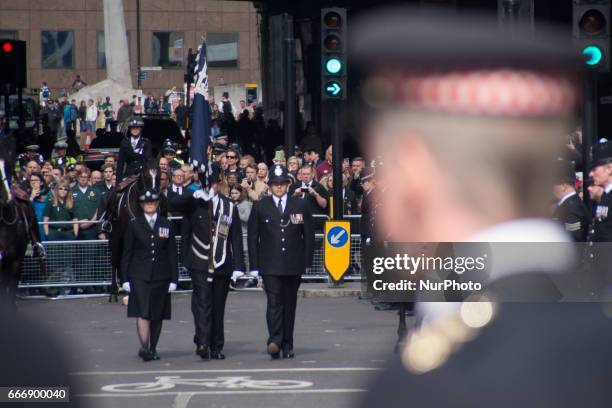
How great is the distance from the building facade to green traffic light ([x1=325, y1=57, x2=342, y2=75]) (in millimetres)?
49767

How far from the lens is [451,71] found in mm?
8711

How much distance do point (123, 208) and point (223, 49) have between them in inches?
2000

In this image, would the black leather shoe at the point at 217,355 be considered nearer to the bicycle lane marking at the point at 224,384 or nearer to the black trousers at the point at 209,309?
the black trousers at the point at 209,309

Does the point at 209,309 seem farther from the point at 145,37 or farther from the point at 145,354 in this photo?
the point at 145,37

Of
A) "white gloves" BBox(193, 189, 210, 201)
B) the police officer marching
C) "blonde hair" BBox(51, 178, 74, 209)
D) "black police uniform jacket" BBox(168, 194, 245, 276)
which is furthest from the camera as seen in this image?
"blonde hair" BBox(51, 178, 74, 209)

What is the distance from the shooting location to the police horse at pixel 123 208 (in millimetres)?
17969

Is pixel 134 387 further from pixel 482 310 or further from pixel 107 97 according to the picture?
pixel 107 97

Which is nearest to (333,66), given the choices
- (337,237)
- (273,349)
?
(337,237)

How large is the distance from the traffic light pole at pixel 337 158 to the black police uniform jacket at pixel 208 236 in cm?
339

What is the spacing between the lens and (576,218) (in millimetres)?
13844

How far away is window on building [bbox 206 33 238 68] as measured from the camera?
68562 mm

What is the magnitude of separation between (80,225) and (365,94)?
10.9 metres

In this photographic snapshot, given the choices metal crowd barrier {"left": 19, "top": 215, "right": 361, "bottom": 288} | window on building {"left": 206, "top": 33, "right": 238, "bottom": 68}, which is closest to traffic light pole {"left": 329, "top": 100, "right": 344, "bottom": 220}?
metal crowd barrier {"left": 19, "top": 215, "right": 361, "bottom": 288}

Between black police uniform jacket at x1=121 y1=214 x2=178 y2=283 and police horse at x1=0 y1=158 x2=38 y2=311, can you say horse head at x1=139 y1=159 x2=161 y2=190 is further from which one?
black police uniform jacket at x1=121 y1=214 x2=178 y2=283
